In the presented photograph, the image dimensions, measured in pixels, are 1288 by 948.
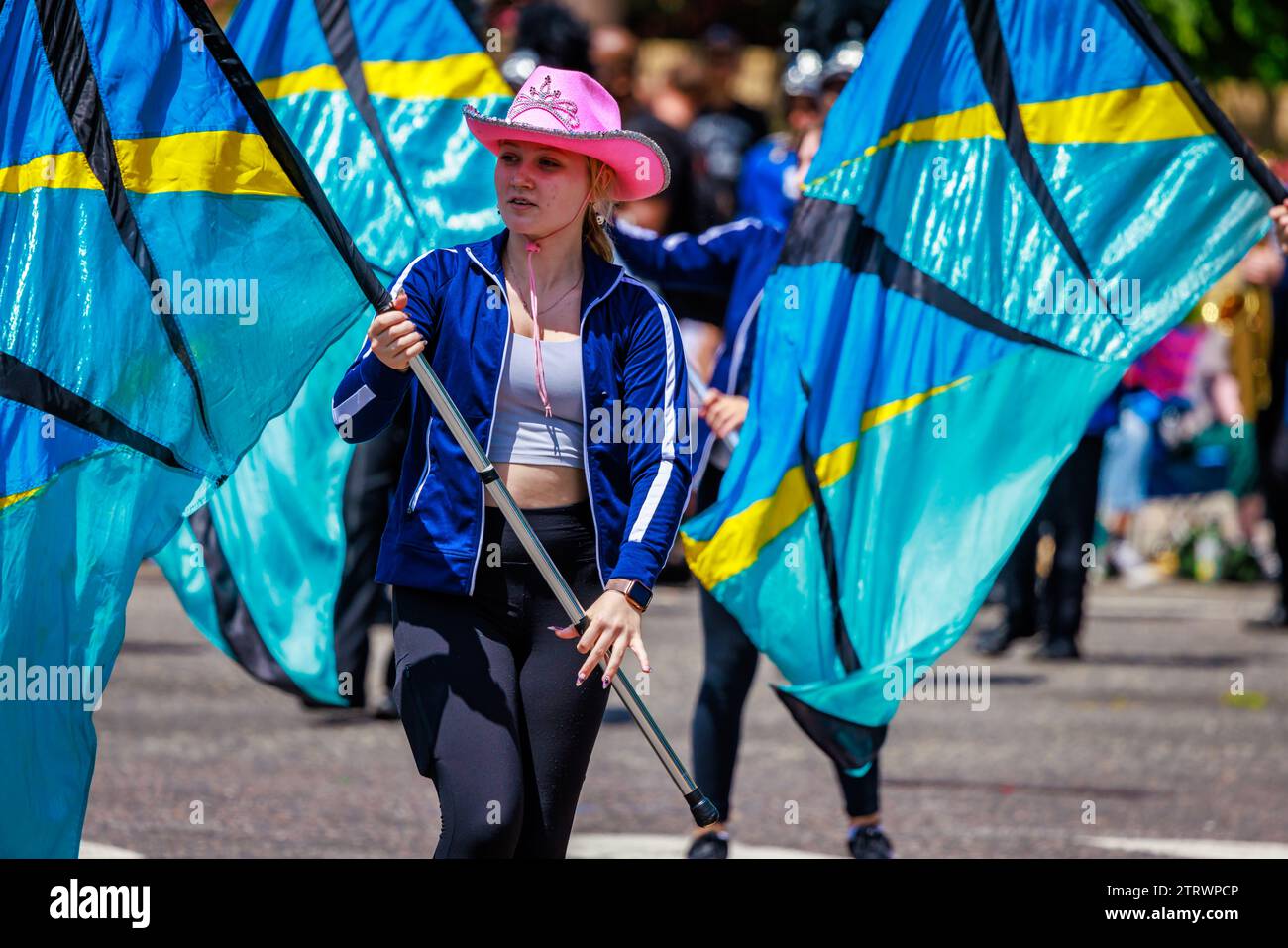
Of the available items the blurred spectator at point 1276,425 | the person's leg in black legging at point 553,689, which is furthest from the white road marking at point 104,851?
the blurred spectator at point 1276,425

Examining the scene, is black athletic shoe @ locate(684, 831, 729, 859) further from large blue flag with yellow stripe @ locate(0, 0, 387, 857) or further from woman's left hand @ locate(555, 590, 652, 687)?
woman's left hand @ locate(555, 590, 652, 687)

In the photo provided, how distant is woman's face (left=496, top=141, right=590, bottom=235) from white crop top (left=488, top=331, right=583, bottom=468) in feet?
0.81

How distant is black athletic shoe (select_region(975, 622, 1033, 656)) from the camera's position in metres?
11.6

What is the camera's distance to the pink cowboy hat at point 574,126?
15.1 ft

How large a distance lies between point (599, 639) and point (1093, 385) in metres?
2.25

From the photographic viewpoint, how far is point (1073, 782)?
322 inches

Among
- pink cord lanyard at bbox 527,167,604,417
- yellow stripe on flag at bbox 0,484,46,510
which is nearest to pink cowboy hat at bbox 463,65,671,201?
pink cord lanyard at bbox 527,167,604,417

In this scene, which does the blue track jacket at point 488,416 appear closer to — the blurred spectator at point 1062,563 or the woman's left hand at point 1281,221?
the woman's left hand at point 1281,221

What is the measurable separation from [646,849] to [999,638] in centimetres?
523

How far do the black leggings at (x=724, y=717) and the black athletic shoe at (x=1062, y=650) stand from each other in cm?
519

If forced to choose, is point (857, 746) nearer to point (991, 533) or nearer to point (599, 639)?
point (991, 533)

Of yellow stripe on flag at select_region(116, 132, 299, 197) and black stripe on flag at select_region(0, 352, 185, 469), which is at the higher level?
yellow stripe on flag at select_region(116, 132, 299, 197)
